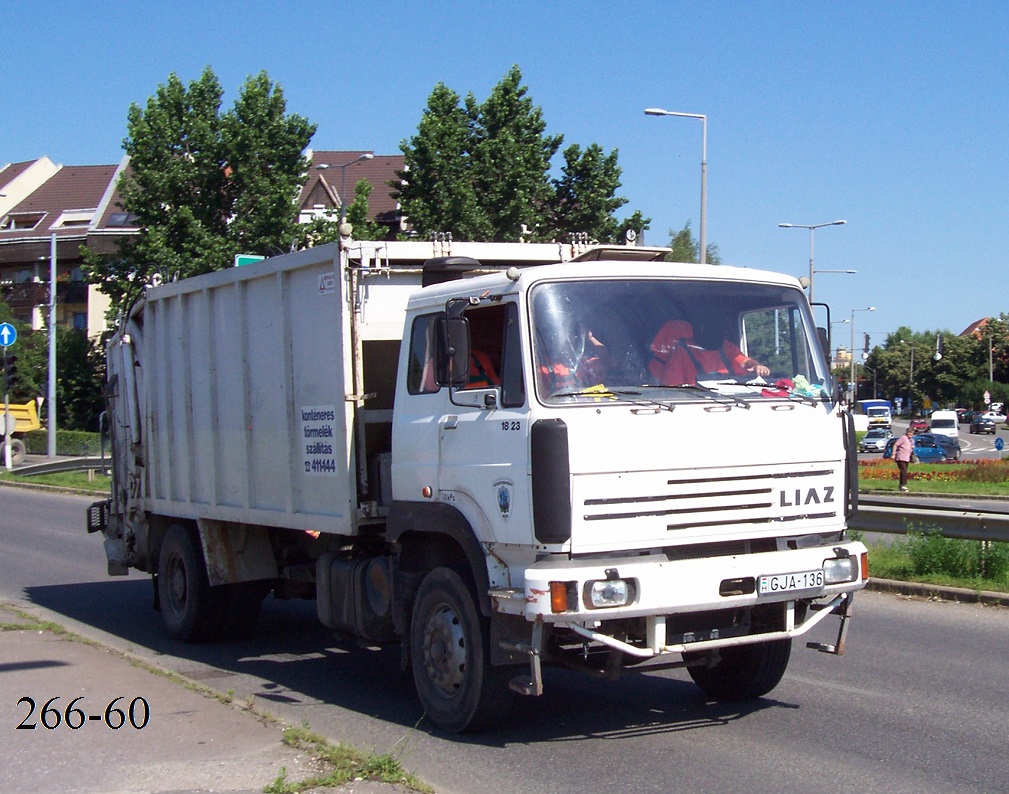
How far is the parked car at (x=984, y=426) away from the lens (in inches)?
3310

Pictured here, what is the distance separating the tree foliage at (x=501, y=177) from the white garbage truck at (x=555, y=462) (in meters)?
27.1

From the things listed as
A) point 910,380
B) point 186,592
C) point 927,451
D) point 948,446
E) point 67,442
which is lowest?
point 927,451

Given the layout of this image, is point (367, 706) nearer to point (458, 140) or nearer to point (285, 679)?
point (285, 679)

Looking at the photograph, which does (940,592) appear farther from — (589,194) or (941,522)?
(589,194)

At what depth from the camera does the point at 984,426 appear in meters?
84.4

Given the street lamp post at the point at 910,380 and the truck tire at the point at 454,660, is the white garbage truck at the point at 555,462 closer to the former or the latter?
the truck tire at the point at 454,660

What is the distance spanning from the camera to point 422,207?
35.6 metres

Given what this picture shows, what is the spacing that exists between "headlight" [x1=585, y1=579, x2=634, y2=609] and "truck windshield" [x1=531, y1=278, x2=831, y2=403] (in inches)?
37.4

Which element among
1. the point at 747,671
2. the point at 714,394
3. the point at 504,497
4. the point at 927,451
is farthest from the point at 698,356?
the point at 927,451

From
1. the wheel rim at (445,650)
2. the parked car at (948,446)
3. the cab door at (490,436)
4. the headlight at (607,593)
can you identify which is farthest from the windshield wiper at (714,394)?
the parked car at (948,446)

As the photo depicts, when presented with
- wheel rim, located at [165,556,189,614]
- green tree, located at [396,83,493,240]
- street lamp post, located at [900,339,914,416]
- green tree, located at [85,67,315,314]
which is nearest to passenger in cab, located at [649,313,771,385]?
wheel rim, located at [165,556,189,614]

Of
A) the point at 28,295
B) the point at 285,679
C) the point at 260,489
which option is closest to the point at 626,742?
the point at 285,679

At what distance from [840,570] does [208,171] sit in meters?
38.4

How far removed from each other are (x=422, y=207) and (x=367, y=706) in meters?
29.0
